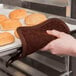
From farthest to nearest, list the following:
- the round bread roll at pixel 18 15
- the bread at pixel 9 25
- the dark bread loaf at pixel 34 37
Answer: the round bread roll at pixel 18 15
the bread at pixel 9 25
the dark bread loaf at pixel 34 37

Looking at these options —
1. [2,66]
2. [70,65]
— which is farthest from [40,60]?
[2,66]

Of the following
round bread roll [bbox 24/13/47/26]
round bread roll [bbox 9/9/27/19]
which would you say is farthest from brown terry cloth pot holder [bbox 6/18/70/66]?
round bread roll [bbox 9/9/27/19]

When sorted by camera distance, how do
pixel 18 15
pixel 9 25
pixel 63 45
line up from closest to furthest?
pixel 63 45 → pixel 9 25 → pixel 18 15

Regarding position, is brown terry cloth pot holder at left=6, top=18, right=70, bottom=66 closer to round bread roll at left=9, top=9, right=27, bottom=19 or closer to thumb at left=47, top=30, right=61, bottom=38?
thumb at left=47, top=30, right=61, bottom=38

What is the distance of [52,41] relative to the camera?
0.84m

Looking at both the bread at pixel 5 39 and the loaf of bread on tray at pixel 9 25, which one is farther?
the loaf of bread on tray at pixel 9 25

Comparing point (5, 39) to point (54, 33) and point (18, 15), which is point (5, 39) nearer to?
point (54, 33)

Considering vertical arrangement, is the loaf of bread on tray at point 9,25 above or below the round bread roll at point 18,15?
below

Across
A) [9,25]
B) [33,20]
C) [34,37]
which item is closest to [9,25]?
[9,25]

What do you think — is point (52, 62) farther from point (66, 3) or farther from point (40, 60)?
point (66, 3)

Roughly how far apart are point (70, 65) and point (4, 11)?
0.58m

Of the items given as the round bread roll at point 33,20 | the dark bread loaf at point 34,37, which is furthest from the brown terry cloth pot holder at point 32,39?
the round bread roll at point 33,20

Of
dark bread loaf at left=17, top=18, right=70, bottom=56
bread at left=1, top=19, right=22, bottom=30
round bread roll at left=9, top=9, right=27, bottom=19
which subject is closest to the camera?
dark bread loaf at left=17, top=18, right=70, bottom=56

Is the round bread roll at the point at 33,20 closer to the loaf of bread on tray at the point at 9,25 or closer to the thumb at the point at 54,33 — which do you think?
the loaf of bread on tray at the point at 9,25
